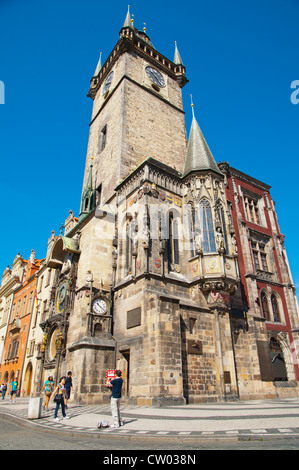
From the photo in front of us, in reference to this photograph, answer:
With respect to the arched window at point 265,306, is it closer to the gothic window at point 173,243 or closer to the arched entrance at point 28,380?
the gothic window at point 173,243

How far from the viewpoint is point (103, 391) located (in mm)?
15273

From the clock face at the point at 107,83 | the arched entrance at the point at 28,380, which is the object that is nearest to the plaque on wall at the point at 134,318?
the arched entrance at the point at 28,380

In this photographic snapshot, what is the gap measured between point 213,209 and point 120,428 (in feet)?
46.0

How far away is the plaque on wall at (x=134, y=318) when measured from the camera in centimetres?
1515

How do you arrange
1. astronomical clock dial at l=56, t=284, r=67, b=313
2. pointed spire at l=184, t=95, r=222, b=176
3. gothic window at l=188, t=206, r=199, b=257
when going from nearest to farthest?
1. gothic window at l=188, t=206, r=199, b=257
2. astronomical clock dial at l=56, t=284, r=67, b=313
3. pointed spire at l=184, t=95, r=222, b=176

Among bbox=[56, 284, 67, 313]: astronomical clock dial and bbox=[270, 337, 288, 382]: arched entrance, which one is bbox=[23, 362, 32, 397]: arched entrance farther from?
bbox=[270, 337, 288, 382]: arched entrance

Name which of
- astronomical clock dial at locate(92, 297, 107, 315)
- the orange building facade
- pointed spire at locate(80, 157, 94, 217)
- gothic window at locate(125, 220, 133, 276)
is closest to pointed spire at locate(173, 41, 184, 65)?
pointed spire at locate(80, 157, 94, 217)

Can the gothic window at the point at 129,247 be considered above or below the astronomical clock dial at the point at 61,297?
above

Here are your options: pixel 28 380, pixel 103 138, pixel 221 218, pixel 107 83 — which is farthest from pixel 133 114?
pixel 28 380

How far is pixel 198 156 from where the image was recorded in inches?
832

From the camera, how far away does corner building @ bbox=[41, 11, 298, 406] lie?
1428cm

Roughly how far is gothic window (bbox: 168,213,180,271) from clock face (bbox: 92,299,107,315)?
4.28 m

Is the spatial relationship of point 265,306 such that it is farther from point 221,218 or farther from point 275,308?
point 221,218
